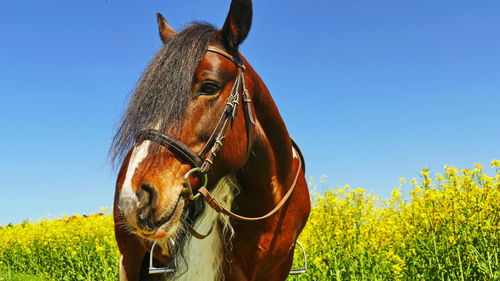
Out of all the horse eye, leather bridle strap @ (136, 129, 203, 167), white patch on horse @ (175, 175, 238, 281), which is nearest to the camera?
leather bridle strap @ (136, 129, 203, 167)

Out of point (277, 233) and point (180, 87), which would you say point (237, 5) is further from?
point (277, 233)

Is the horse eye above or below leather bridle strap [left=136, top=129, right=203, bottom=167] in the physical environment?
above

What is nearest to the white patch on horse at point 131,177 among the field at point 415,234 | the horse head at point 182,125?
the horse head at point 182,125

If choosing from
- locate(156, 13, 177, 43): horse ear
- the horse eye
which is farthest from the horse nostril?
locate(156, 13, 177, 43): horse ear

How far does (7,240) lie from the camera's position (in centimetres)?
1232

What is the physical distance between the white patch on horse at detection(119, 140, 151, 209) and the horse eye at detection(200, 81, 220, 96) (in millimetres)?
359

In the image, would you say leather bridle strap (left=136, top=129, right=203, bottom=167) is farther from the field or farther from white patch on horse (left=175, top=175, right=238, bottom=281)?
the field

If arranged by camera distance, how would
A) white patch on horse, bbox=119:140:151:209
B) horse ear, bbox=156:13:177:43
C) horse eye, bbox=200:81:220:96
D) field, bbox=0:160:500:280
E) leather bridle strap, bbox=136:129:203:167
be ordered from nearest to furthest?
white patch on horse, bbox=119:140:151:209
leather bridle strap, bbox=136:129:203:167
horse eye, bbox=200:81:220:96
horse ear, bbox=156:13:177:43
field, bbox=0:160:500:280

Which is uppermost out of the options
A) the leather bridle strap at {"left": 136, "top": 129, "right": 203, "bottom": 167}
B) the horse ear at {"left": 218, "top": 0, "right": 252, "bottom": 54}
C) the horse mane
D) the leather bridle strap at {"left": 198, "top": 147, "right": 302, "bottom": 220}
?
the horse ear at {"left": 218, "top": 0, "right": 252, "bottom": 54}

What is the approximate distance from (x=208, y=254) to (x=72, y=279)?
704 cm

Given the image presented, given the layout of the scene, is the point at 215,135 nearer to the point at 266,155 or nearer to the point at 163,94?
the point at 163,94

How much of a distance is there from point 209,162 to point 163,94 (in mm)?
357

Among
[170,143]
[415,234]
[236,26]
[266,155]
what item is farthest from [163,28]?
[415,234]

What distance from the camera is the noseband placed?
1738 mm
